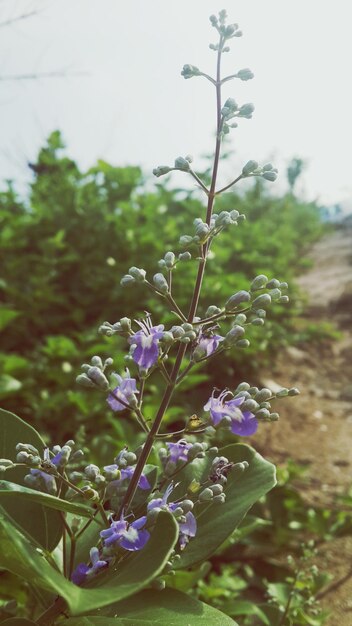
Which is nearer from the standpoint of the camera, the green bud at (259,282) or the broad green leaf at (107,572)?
the broad green leaf at (107,572)

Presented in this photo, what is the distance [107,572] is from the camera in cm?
125

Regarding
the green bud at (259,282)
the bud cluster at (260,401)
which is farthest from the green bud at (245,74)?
the bud cluster at (260,401)

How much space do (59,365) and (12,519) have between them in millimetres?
2289

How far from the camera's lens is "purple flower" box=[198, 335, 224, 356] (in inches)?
52.1

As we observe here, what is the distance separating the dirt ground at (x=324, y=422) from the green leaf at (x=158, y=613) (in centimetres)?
151

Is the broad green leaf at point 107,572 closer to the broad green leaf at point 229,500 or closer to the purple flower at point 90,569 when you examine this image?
the purple flower at point 90,569

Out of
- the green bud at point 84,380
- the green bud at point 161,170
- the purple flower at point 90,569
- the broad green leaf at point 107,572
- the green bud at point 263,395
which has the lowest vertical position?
the purple flower at point 90,569

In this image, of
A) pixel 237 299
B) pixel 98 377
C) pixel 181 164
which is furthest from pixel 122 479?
pixel 181 164

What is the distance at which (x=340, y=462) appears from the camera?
4.28 meters

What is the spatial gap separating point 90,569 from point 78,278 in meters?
3.82

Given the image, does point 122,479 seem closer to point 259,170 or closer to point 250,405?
point 250,405

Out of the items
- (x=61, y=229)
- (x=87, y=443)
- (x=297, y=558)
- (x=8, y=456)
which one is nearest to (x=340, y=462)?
(x=297, y=558)

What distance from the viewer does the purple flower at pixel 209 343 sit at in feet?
4.34

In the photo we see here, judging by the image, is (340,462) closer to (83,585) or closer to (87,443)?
(87,443)
